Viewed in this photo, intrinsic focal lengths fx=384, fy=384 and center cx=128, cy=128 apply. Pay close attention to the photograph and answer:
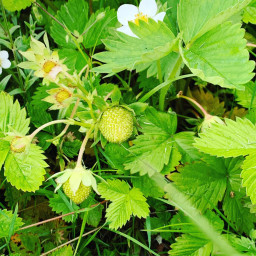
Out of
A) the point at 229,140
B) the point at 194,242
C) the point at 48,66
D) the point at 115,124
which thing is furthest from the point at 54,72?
the point at 194,242

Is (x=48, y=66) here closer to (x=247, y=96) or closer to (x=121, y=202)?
(x=121, y=202)

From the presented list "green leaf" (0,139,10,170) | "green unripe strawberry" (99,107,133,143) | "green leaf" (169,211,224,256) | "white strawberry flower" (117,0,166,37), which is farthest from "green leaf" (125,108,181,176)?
"green leaf" (0,139,10,170)

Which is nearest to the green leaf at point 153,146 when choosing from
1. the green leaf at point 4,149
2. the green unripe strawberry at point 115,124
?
the green unripe strawberry at point 115,124

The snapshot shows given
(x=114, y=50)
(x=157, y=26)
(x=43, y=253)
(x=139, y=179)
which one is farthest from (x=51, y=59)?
(x=43, y=253)

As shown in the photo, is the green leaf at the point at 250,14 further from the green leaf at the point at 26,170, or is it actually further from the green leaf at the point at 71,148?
the green leaf at the point at 26,170

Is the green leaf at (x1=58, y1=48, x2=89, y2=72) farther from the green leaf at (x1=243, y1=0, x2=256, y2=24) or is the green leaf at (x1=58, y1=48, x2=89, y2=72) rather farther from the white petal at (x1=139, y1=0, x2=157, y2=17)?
the green leaf at (x1=243, y1=0, x2=256, y2=24)
